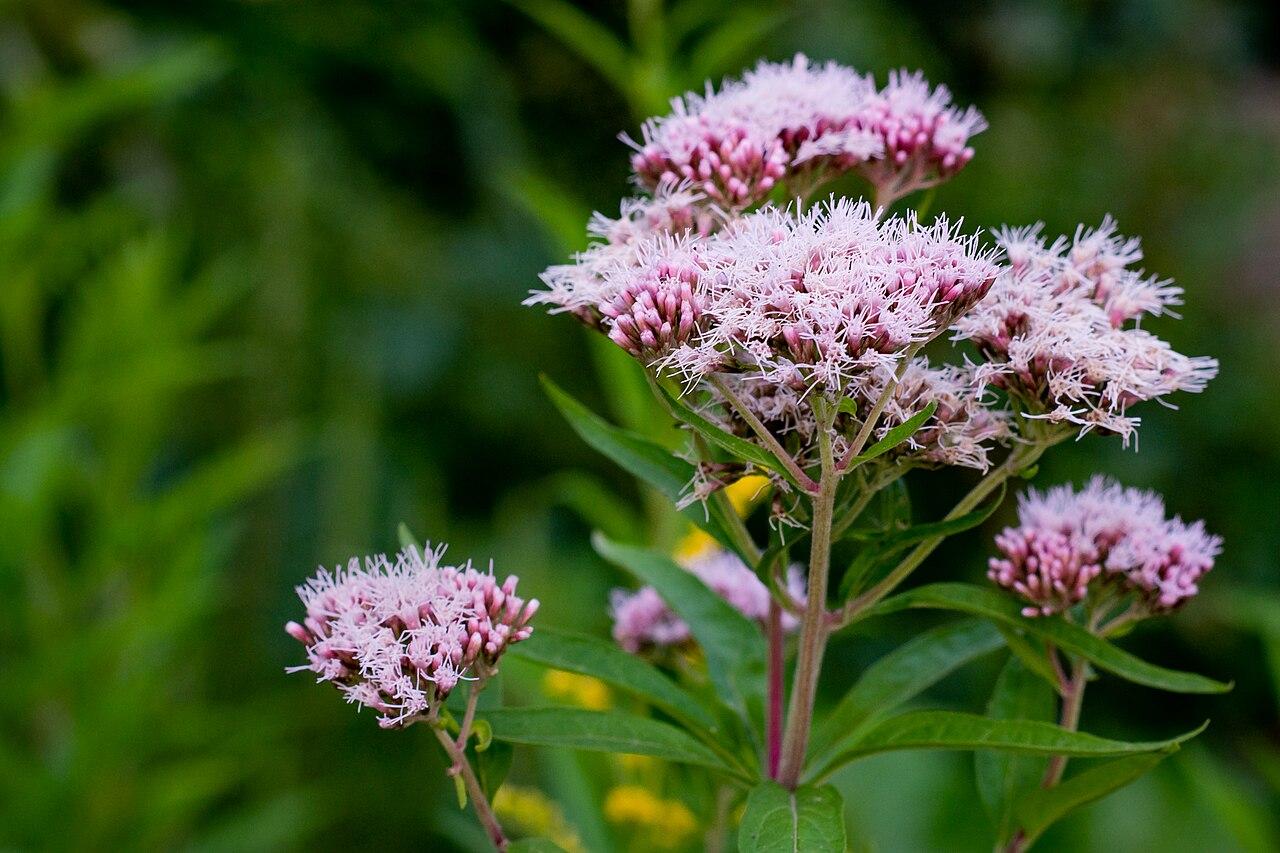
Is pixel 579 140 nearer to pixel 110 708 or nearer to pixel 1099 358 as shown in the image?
pixel 110 708

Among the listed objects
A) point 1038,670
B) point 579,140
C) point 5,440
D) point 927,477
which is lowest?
point 1038,670

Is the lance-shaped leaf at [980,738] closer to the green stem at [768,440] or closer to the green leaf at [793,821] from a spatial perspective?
the green leaf at [793,821]

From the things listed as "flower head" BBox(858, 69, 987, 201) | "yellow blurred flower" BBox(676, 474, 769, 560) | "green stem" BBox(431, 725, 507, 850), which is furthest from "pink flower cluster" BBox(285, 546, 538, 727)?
"yellow blurred flower" BBox(676, 474, 769, 560)

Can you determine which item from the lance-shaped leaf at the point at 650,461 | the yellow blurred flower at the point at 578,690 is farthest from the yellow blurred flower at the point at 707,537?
the lance-shaped leaf at the point at 650,461

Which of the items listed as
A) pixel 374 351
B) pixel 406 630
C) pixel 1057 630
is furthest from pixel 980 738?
pixel 374 351

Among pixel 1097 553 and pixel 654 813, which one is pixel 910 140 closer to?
pixel 1097 553

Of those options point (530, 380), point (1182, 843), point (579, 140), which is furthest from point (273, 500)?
point (1182, 843)

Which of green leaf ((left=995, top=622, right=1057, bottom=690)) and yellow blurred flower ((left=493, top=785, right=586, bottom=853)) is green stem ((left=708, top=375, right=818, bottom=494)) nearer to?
green leaf ((left=995, top=622, right=1057, bottom=690))
